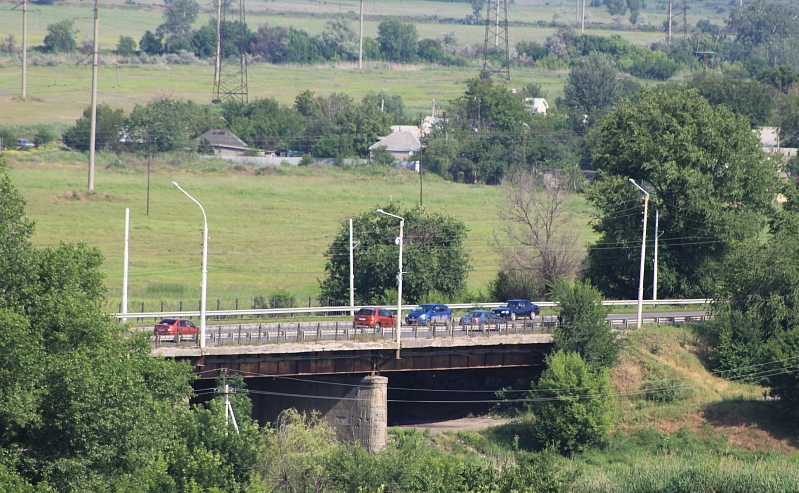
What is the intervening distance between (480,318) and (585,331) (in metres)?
5.55

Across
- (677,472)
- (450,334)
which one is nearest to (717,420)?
(677,472)

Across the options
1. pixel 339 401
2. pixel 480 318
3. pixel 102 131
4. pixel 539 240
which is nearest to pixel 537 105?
pixel 102 131

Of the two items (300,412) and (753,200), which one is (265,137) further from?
(300,412)

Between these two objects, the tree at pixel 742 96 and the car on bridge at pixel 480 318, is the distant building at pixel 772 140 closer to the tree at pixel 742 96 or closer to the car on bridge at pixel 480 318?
the tree at pixel 742 96

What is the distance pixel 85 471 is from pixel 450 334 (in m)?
24.7

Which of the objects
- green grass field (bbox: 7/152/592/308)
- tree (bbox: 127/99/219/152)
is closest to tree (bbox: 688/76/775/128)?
green grass field (bbox: 7/152/592/308)

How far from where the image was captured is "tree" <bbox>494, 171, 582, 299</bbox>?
77.7 m

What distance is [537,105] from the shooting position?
170 metres

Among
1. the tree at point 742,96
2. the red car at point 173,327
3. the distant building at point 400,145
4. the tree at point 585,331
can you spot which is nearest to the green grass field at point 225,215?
the distant building at point 400,145

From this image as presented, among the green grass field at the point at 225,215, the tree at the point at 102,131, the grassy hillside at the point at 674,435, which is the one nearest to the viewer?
the grassy hillside at the point at 674,435

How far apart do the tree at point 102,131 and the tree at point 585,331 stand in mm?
84418

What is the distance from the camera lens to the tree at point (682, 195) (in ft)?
227

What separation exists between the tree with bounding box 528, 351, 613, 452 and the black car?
5587 millimetres

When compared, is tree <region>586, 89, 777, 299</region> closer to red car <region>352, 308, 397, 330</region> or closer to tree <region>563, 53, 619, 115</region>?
red car <region>352, 308, 397, 330</region>
